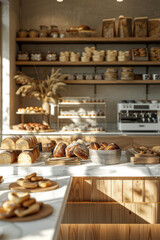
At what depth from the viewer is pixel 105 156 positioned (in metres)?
1.86

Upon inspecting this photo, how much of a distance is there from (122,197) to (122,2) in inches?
158

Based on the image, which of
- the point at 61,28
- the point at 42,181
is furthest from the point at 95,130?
the point at 42,181

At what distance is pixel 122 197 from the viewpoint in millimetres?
1780

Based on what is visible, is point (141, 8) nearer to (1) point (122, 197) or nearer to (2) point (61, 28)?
(2) point (61, 28)

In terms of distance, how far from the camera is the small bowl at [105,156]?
185cm

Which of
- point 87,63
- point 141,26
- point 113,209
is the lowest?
point 113,209

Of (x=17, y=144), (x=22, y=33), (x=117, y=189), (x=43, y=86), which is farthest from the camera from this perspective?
(x=22, y=33)

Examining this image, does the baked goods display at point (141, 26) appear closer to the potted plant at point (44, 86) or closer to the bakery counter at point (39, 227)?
the potted plant at point (44, 86)

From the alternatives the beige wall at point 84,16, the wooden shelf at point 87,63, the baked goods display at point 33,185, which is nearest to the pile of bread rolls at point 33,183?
the baked goods display at point 33,185

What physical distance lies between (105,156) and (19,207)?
2.82 ft

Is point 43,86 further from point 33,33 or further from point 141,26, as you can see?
point 141,26

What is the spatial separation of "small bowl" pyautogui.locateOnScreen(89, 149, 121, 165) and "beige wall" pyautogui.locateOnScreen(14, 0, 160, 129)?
10.3ft

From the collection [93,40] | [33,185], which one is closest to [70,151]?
[33,185]

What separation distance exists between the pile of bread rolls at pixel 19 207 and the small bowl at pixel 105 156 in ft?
2.58
